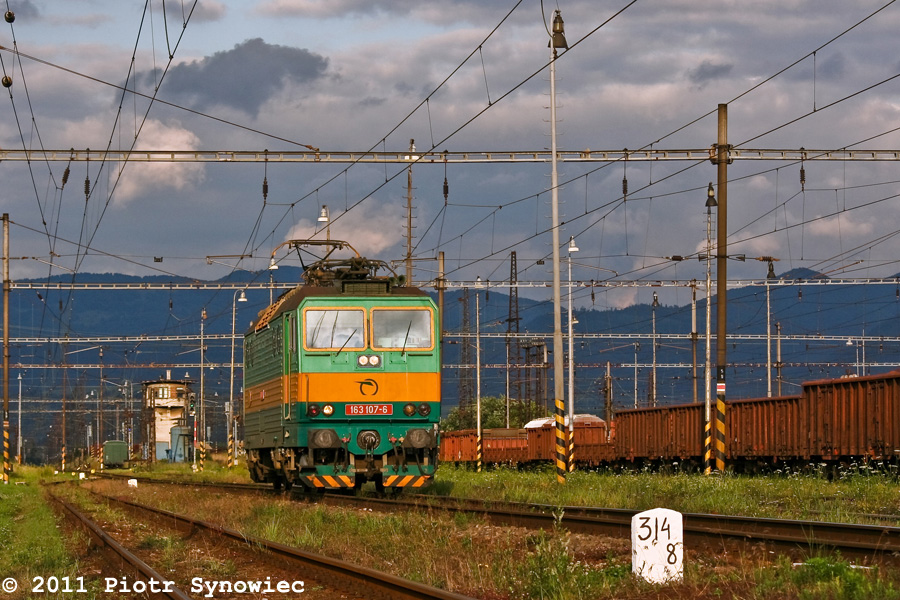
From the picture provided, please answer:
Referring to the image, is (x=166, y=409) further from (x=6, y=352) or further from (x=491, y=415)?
(x=6, y=352)

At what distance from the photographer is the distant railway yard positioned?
35.4 feet

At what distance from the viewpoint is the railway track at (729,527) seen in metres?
12.4

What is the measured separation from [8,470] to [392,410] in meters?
31.7

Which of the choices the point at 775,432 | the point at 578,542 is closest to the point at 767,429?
the point at 775,432

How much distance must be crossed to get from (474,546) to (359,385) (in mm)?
8120

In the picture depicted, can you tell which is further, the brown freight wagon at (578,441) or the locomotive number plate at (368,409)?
the brown freight wagon at (578,441)

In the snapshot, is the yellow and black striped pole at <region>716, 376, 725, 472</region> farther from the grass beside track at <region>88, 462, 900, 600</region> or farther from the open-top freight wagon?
the open-top freight wagon

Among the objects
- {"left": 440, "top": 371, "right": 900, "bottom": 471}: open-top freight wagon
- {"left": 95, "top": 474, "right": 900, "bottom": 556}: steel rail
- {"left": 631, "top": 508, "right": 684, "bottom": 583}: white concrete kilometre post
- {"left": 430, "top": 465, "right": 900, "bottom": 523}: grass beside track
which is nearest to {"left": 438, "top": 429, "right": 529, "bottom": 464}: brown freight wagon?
{"left": 440, "top": 371, "right": 900, "bottom": 471}: open-top freight wagon

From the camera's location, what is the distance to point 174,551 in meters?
16.0

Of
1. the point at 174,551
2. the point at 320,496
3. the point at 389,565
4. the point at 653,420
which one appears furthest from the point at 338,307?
the point at 653,420

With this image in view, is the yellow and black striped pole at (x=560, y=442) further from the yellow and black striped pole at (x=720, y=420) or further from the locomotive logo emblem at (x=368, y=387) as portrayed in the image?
the locomotive logo emblem at (x=368, y=387)

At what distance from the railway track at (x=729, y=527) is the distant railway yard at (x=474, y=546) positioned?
26mm

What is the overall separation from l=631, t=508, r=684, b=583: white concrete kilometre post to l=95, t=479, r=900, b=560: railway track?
0.94 meters

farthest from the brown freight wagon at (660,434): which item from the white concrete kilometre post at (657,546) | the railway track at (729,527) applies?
the white concrete kilometre post at (657,546)
